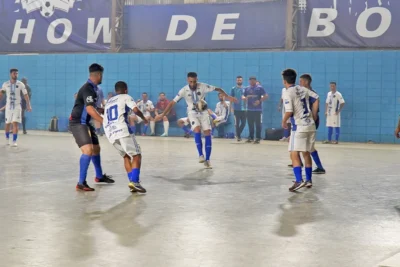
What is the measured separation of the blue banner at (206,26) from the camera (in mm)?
25078

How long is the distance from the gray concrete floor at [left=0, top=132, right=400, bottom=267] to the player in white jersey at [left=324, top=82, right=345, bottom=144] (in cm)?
779

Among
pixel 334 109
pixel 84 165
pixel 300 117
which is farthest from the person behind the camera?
pixel 334 109

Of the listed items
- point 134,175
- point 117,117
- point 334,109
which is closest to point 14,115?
point 117,117

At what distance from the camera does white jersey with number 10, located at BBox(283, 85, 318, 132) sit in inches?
437

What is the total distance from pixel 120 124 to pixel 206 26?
16.0m

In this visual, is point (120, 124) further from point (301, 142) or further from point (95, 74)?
point (301, 142)

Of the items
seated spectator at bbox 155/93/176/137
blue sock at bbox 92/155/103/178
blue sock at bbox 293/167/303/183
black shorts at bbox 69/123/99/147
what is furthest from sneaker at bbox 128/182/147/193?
seated spectator at bbox 155/93/176/137

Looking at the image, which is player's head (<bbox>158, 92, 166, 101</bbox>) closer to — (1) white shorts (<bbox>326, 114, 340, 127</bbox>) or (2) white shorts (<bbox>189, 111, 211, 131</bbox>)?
(1) white shorts (<bbox>326, 114, 340, 127</bbox>)

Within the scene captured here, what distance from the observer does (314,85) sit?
24.5m

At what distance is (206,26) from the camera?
2614cm

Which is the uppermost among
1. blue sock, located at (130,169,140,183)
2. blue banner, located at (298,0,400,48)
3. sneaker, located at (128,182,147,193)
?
blue banner, located at (298,0,400,48)

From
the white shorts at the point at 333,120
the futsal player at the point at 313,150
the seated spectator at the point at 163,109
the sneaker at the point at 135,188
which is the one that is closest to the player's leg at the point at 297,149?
the futsal player at the point at 313,150

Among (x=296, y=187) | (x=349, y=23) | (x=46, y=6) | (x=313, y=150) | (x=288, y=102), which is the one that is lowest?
(x=296, y=187)

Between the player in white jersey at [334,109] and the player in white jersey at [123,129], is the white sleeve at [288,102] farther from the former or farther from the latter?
the player in white jersey at [334,109]
